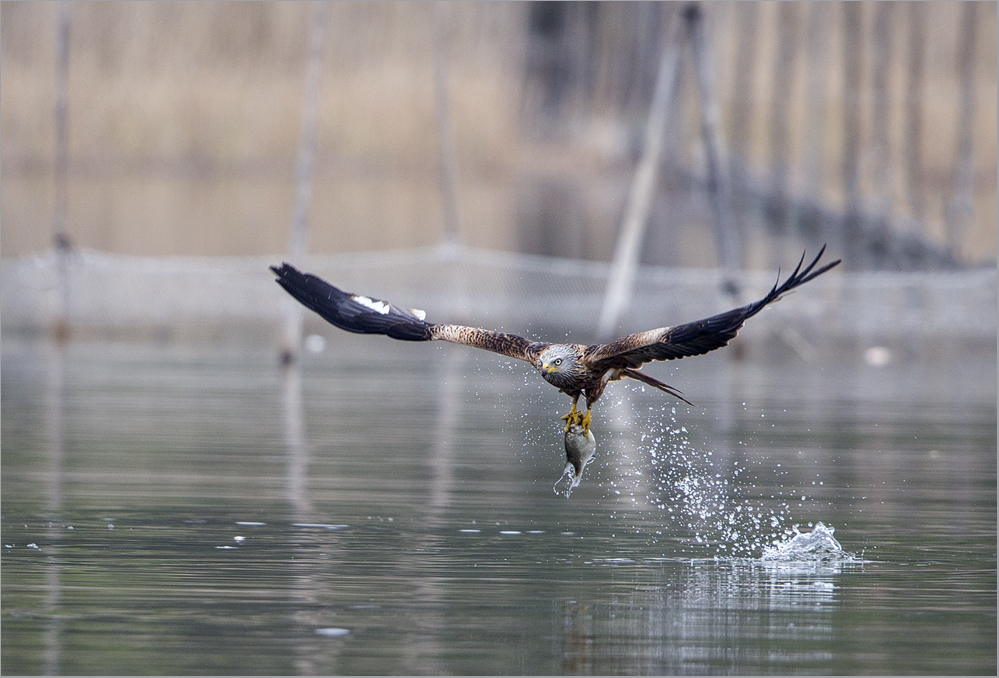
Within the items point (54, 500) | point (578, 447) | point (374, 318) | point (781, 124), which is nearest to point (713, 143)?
point (374, 318)

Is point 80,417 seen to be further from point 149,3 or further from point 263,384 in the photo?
point 149,3

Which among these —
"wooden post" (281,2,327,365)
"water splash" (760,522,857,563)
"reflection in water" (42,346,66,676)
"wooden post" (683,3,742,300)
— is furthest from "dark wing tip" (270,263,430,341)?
"wooden post" (683,3,742,300)

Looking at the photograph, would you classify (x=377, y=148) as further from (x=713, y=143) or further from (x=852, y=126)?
(x=713, y=143)

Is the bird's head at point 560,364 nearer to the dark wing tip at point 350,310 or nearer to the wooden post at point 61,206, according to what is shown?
the dark wing tip at point 350,310

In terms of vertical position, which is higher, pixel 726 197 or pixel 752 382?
pixel 726 197

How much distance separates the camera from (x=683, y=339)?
8180 millimetres

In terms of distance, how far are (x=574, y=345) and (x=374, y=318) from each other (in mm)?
1295

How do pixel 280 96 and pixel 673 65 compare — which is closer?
pixel 673 65

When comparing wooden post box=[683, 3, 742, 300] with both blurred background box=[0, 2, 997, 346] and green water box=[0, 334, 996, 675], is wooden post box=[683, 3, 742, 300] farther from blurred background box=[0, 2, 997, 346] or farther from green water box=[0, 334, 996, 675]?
blurred background box=[0, 2, 997, 346]

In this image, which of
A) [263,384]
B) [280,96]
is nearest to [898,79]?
[280,96]

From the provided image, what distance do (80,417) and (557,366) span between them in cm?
639

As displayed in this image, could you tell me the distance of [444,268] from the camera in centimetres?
2389

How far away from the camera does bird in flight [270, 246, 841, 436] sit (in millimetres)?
8070

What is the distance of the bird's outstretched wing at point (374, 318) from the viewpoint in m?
9.06
